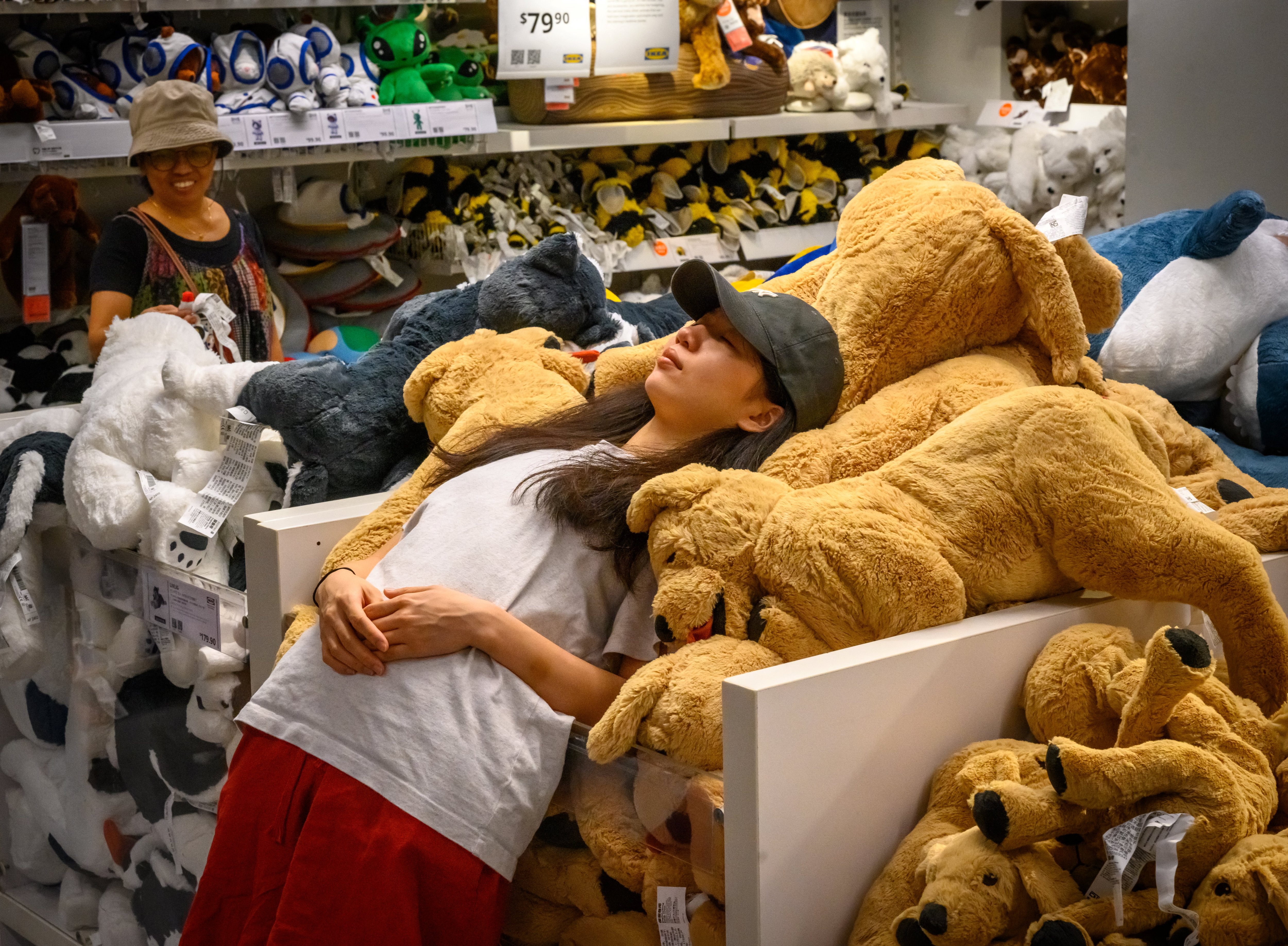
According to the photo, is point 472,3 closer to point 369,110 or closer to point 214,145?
point 369,110

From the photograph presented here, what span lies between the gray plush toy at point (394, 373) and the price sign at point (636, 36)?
1593 mm

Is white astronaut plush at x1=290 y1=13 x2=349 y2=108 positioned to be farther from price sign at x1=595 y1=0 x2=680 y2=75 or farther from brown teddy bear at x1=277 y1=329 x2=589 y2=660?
brown teddy bear at x1=277 y1=329 x2=589 y2=660

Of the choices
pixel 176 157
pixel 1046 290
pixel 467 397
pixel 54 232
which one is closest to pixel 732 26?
pixel 176 157

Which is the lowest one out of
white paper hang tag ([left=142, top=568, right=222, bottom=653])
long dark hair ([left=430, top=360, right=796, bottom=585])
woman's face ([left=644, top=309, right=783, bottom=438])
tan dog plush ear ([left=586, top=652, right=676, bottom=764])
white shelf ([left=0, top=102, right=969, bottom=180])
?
white paper hang tag ([left=142, top=568, right=222, bottom=653])

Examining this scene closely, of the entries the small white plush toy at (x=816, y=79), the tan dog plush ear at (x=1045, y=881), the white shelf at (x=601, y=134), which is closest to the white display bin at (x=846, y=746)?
the tan dog plush ear at (x=1045, y=881)

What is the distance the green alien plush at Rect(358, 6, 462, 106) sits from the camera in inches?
122

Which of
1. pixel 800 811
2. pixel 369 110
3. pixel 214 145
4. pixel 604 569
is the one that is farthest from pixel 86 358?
pixel 800 811

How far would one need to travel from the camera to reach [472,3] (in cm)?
347

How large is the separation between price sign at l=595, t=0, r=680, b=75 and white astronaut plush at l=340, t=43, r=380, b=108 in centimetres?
Answer: 60

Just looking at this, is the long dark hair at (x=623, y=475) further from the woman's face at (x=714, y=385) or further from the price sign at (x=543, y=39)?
the price sign at (x=543, y=39)

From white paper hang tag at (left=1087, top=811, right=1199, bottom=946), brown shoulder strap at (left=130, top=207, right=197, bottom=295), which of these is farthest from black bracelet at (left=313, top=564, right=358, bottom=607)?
brown shoulder strap at (left=130, top=207, right=197, bottom=295)

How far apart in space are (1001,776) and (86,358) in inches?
90.4

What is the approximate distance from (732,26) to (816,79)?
387 millimetres

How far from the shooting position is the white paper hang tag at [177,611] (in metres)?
1.71
